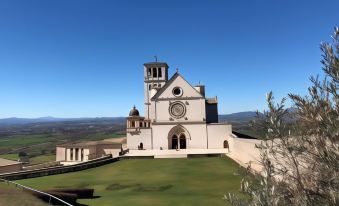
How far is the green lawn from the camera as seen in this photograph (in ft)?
62.8

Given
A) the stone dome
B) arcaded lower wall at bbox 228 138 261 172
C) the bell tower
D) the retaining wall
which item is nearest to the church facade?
the stone dome

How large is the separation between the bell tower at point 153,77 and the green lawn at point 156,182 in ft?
68.7

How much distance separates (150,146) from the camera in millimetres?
49094

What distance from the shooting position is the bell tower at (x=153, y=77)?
5747 centimetres

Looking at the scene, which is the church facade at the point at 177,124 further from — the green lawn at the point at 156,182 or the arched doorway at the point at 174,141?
the green lawn at the point at 156,182

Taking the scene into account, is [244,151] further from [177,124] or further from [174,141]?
[174,141]

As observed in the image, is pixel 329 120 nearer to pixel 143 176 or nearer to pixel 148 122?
pixel 143 176

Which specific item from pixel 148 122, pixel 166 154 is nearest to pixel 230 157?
pixel 166 154

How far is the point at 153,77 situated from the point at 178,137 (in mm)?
14105

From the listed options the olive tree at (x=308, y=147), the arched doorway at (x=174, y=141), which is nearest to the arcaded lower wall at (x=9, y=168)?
the arched doorway at (x=174, y=141)

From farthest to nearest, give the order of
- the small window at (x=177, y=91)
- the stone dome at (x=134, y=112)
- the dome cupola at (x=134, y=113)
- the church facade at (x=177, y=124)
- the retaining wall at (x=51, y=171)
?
the stone dome at (x=134, y=112) < the dome cupola at (x=134, y=113) < the small window at (x=177, y=91) < the church facade at (x=177, y=124) < the retaining wall at (x=51, y=171)

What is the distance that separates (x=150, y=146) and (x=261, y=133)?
43646 millimetres

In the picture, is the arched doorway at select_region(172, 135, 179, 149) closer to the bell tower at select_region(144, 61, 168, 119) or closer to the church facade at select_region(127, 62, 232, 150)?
the church facade at select_region(127, 62, 232, 150)

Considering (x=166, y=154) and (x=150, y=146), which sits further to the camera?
(x=150, y=146)
